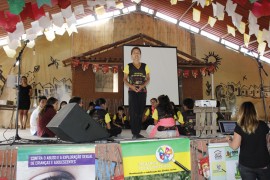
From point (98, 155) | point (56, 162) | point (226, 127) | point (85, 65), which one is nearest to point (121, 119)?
point (85, 65)

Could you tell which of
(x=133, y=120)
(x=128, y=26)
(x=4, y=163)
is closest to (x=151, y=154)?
(x=133, y=120)

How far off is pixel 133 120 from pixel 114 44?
6.58m

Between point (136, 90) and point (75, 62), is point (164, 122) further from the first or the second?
point (75, 62)

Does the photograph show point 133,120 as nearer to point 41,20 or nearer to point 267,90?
point 41,20

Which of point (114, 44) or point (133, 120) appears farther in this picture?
point (114, 44)

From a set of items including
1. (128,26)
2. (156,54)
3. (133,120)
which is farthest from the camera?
(128,26)

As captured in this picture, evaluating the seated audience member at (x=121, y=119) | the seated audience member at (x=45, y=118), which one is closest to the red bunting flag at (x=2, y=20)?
the seated audience member at (x=45, y=118)

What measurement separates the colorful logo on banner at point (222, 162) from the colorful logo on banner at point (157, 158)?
0.31 metres

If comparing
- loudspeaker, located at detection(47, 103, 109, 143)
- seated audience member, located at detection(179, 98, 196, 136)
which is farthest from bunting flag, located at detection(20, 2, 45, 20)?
seated audience member, located at detection(179, 98, 196, 136)

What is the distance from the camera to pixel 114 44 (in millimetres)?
9781

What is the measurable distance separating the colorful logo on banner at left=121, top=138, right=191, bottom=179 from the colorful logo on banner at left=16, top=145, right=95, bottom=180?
345 mm

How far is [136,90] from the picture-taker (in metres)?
3.53

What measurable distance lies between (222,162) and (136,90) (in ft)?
4.42

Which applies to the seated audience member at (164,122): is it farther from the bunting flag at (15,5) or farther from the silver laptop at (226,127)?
the bunting flag at (15,5)
